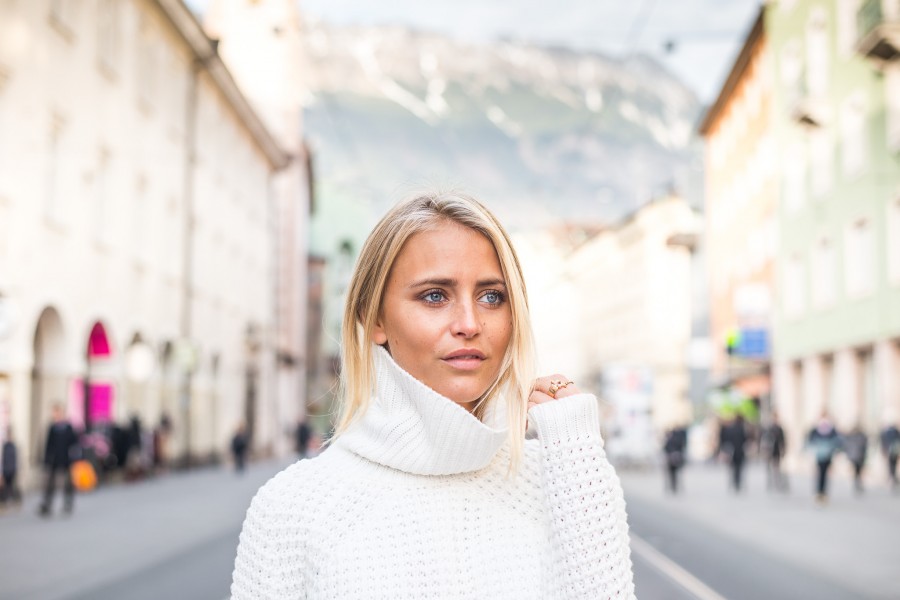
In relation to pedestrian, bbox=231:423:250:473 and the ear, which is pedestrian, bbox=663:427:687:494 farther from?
the ear

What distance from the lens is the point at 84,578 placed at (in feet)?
36.0

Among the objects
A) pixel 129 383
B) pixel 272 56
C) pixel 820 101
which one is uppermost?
pixel 272 56

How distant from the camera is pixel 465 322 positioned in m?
2.06

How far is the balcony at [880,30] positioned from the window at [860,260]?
4.56 meters

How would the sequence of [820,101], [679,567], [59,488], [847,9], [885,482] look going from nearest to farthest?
[679,567] < [59,488] < [885,482] < [847,9] < [820,101]

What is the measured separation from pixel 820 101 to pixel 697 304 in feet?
110

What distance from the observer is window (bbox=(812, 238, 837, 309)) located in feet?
108

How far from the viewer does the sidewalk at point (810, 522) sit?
39.8 ft

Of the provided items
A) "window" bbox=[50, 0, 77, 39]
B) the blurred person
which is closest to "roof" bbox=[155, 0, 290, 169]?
"window" bbox=[50, 0, 77, 39]

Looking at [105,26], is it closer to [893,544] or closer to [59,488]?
[59,488]

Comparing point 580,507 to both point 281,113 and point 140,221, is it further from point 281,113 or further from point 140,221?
point 281,113

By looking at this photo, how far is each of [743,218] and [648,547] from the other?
35694mm

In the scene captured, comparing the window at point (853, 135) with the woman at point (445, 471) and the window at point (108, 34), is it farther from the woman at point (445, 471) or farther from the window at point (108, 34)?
the woman at point (445, 471)

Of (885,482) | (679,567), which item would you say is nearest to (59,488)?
(679,567)
